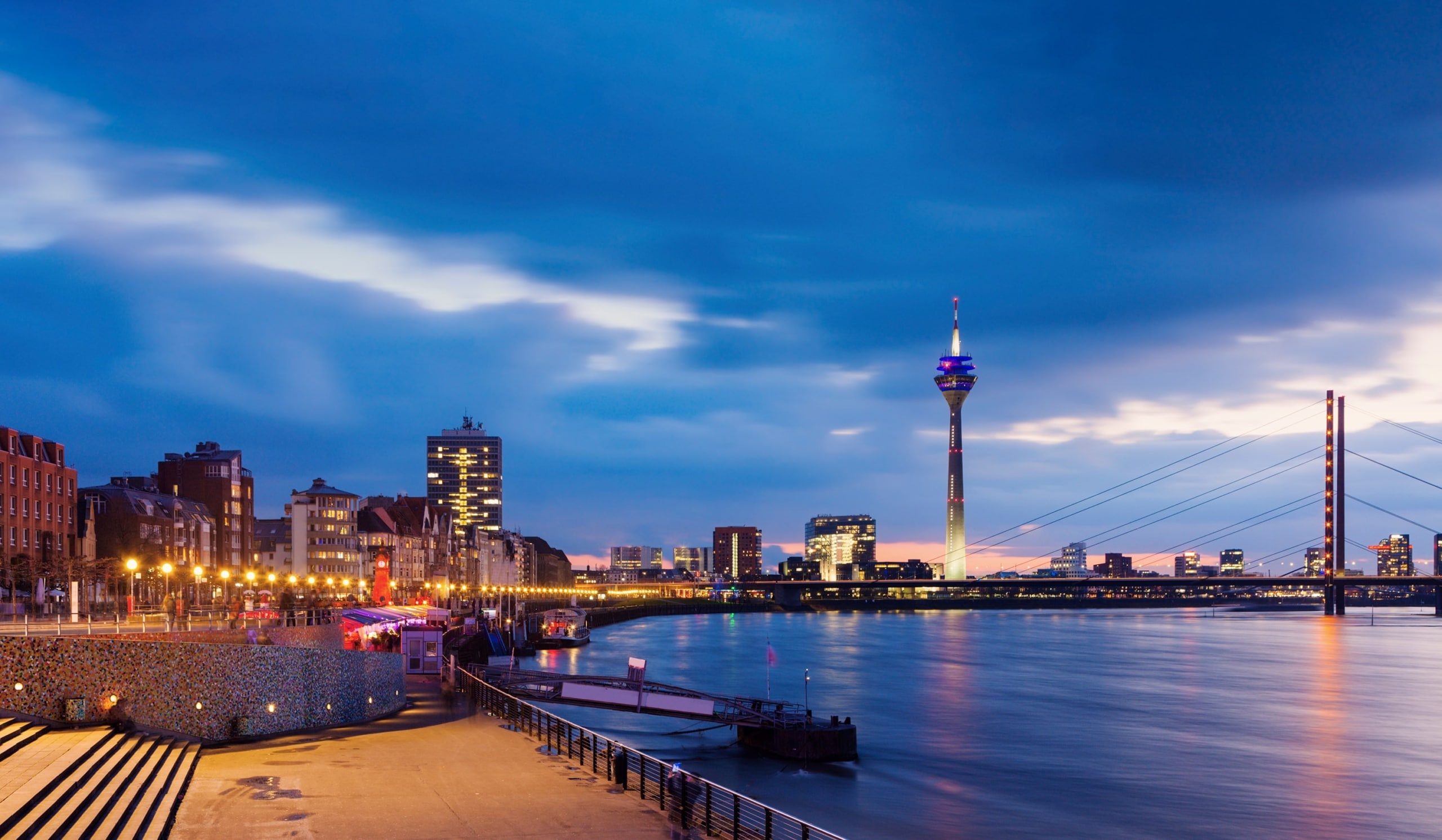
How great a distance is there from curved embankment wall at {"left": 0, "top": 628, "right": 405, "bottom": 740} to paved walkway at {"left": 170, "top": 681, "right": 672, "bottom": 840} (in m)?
1.04

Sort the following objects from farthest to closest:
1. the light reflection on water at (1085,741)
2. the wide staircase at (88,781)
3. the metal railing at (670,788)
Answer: the light reflection on water at (1085,741) → the metal railing at (670,788) → the wide staircase at (88,781)

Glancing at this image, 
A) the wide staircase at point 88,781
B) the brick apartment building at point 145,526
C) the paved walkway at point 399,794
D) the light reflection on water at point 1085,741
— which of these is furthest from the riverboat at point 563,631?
the wide staircase at point 88,781

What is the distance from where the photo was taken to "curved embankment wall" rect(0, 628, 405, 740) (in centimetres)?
2927

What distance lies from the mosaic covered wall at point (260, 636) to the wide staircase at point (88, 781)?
14.9 ft

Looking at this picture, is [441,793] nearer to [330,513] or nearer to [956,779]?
[956,779]

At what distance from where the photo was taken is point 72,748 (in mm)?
26266

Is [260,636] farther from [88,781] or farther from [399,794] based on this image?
[88,781]

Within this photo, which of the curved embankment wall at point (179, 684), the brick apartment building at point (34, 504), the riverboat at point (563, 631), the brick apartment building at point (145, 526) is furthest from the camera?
the riverboat at point (563, 631)

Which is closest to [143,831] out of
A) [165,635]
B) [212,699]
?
[212,699]

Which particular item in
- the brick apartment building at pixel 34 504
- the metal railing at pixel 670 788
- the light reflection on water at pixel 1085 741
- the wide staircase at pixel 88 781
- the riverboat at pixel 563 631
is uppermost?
the brick apartment building at pixel 34 504

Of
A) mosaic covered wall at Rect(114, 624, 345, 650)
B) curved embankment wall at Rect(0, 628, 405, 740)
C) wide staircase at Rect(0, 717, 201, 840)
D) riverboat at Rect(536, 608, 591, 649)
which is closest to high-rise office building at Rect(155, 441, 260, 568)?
riverboat at Rect(536, 608, 591, 649)

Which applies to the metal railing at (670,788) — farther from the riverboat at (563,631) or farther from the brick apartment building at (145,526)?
the riverboat at (563,631)

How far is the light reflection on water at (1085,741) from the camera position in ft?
143

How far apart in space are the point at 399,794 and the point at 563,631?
129905 millimetres
